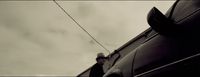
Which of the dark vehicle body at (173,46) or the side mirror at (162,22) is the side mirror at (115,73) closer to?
the dark vehicle body at (173,46)

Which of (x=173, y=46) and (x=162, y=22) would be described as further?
(x=162, y=22)

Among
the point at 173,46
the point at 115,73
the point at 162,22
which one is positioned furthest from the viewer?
the point at 115,73

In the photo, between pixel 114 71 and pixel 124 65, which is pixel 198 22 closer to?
pixel 124 65

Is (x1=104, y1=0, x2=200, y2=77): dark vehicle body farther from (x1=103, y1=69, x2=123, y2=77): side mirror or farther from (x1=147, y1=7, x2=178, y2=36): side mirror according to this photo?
(x1=103, y1=69, x2=123, y2=77): side mirror

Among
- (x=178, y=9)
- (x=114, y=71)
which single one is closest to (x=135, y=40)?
(x=114, y=71)

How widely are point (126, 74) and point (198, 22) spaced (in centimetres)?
118

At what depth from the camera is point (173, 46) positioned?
2.27 m

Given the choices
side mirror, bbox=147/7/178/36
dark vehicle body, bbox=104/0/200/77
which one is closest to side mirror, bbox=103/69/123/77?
dark vehicle body, bbox=104/0/200/77

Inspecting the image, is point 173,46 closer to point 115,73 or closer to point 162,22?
point 162,22

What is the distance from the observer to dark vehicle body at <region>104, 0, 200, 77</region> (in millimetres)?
2068

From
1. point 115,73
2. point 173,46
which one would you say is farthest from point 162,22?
point 115,73

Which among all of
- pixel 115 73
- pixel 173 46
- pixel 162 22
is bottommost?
pixel 173 46

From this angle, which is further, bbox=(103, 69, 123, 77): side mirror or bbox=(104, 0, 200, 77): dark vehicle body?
bbox=(103, 69, 123, 77): side mirror

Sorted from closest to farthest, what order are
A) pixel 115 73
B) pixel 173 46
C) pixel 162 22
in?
pixel 173 46, pixel 162 22, pixel 115 73
